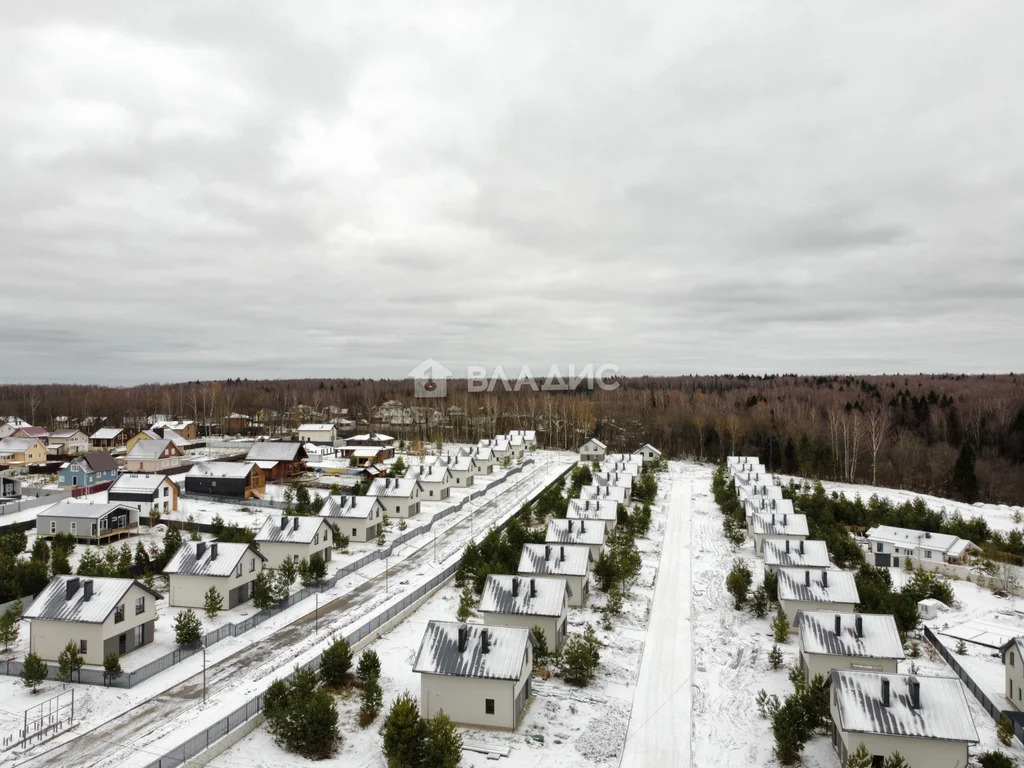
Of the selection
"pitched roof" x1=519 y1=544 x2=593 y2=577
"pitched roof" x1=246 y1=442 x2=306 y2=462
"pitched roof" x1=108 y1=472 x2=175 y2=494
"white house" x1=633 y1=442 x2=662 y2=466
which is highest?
"pitched roof" x1=246 y1=442 x2=306 y2=462

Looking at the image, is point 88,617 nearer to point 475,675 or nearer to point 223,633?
point 223,633

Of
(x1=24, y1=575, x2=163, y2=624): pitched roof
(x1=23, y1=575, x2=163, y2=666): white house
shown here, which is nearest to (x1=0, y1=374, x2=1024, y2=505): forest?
(x1=23, y1=575, x2=163, y2=666): white house

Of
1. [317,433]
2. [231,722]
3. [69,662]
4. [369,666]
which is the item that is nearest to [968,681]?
[369,666]

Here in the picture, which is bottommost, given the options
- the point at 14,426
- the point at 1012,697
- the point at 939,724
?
the point at 1012,697

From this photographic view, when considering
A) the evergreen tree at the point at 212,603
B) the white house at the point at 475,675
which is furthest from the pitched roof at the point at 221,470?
the white house at the point at 475,675

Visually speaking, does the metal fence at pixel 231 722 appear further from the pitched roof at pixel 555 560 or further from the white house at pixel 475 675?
the pitched roof at pixel 555 560

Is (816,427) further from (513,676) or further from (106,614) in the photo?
(106,614)

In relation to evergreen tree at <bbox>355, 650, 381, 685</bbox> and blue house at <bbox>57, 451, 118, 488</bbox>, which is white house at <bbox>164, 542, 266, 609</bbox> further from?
blue house at <bbox>57, 451, 118, 488</bbox>

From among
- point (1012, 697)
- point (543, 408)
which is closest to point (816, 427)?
point (543, 408)
